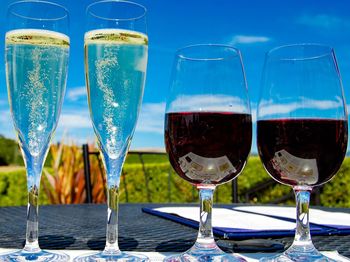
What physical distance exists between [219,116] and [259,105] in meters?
0.11

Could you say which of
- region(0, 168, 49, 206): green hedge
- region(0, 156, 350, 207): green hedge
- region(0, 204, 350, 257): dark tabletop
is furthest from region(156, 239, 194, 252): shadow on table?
region(0, 168, 49, 206): green hedge

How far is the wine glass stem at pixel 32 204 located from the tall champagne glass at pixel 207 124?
0.95ft

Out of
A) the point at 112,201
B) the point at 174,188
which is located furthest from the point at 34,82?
the point at 174,188

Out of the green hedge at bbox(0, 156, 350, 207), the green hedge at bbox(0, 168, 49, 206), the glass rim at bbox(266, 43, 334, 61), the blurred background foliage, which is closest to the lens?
the glass rim at bbox(266, 43, 334, 61)

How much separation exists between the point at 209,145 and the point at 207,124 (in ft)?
0.15

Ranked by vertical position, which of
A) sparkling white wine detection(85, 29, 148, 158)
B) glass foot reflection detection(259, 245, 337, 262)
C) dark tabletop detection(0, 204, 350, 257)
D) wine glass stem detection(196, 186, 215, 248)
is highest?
sparkling white wine detection(85, 29, 148, 158)

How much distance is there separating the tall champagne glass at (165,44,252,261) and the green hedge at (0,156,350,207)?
5.98m

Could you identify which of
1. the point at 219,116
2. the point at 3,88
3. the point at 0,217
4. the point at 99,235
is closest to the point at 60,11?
the point at 3,88

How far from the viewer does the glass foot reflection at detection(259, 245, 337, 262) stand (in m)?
0.95

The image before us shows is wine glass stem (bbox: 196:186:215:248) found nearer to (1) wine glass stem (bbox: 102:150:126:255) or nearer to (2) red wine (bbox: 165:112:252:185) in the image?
(2) red wine (bbox: 165:112:252:185)

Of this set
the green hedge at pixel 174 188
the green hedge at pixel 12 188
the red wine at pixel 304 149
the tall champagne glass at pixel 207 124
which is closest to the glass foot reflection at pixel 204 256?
the tall champagne glass at pixel 207 124

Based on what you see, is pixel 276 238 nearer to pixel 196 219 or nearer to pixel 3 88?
pixel 196 219

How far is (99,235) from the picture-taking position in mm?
1303

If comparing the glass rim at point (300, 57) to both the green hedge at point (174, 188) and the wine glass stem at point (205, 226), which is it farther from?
the green hedge at point (174, 188)
